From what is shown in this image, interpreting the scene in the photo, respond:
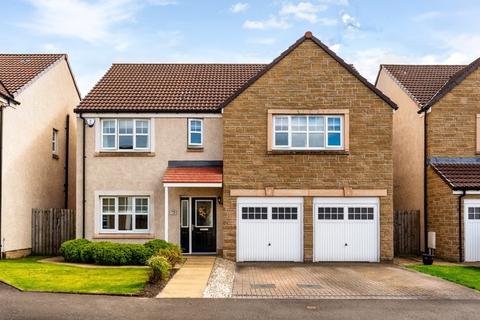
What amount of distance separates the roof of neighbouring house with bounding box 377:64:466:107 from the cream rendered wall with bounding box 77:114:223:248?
374 inches

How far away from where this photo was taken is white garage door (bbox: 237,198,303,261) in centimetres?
2153

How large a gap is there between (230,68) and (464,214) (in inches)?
508

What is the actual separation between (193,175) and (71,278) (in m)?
7.13

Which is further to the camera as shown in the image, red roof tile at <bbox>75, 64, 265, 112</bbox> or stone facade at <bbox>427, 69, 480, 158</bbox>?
stone facade at <bbox>427, 69, 480, 158</bbox>

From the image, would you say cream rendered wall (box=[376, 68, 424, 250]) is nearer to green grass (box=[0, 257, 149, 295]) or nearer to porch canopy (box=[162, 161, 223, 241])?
porch canopy (box=[162, 161, 223, 241])

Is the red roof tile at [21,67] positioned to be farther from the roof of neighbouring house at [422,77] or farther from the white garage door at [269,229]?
the roof of neighbouring house at [422,77]

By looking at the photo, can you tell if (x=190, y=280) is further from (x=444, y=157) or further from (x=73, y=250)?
(x=444, y=157)

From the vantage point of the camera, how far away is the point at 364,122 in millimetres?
21734

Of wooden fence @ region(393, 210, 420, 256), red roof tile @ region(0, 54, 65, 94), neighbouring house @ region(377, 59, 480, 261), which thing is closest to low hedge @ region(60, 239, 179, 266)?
red roof tile @ region(0, 54, 65, 94)

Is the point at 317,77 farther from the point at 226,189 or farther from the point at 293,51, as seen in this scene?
the point at 226,189

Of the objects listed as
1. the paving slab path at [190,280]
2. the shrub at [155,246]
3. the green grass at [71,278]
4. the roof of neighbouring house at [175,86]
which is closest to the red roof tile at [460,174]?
the roof of neighbouring house at [175,86]

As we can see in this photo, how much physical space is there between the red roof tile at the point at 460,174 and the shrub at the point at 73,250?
564 inches

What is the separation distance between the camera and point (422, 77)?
27.1 meters

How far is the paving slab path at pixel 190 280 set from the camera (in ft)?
46.5
